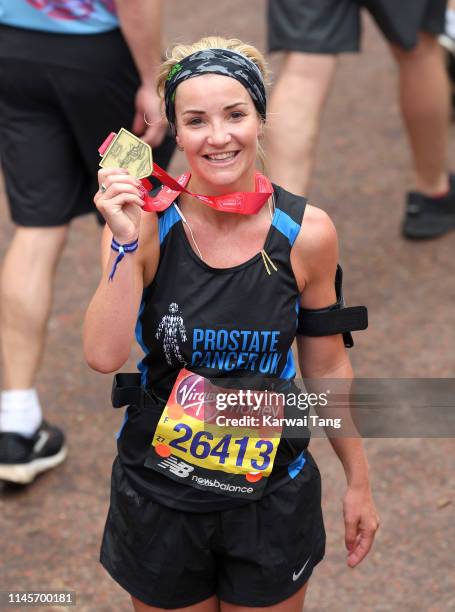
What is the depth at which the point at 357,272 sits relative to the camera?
5.55 m

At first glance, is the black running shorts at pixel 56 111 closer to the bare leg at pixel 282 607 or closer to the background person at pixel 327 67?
the background person at pixel 327 67

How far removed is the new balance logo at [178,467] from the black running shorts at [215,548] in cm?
10

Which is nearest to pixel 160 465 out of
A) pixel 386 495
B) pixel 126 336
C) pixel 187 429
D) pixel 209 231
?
pixel 187 429

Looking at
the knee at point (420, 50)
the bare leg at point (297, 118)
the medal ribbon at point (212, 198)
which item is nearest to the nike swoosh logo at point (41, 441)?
the bare leg at point (297, 118)

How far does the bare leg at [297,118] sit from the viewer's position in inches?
194

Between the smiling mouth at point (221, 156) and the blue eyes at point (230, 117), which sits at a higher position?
the blue eyes at point (230, 117)

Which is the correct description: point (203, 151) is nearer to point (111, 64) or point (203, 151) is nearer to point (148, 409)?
point (148, 409)

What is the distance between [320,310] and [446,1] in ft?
9.67

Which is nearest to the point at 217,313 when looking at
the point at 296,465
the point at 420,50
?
the point at 296,465

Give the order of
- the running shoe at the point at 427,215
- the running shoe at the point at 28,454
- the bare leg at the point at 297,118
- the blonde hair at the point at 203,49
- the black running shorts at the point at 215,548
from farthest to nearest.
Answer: the running shoe at the point at 427,215, the bare leg at the point at 297,118, the running shoe at the point at 28,454, the black running shorts at the point at 215,548, the blonde hair at the point at 203,49

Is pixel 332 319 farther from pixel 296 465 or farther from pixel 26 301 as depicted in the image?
pixel 26 301

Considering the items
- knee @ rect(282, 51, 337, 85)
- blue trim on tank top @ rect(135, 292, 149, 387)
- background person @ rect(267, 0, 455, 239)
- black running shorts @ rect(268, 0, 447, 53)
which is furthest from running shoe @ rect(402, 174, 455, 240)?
blue trim on tank top @ rect(135, 292, 149, 387)

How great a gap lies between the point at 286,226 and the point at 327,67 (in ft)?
8.28

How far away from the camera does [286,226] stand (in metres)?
2.65
